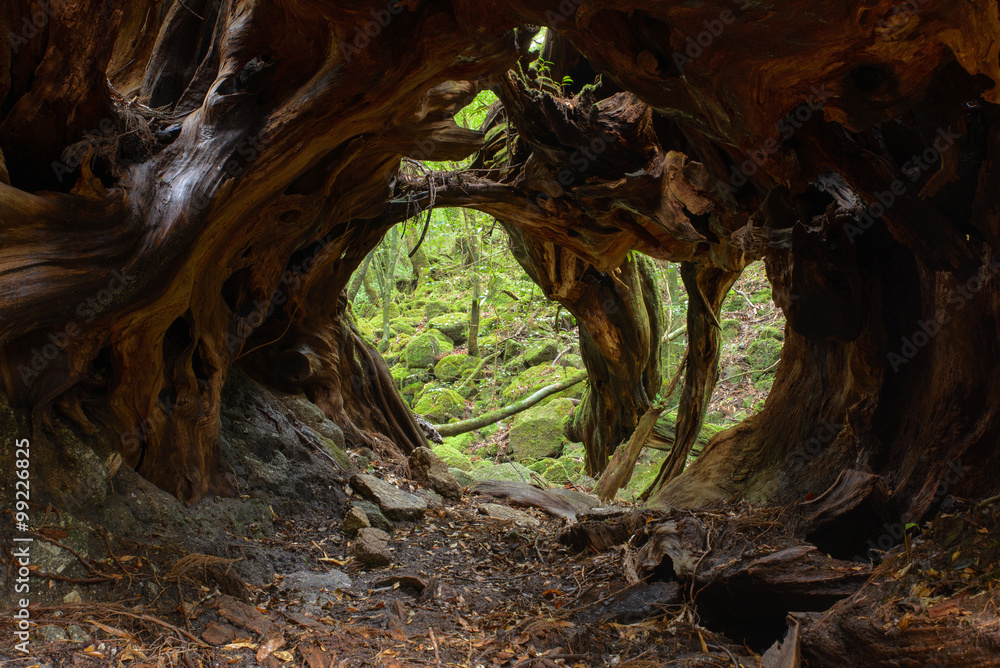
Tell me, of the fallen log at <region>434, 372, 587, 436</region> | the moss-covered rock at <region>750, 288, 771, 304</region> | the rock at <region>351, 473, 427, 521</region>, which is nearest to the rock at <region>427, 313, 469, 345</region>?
the fallen log at <region>434, 372, 587, 436</region>

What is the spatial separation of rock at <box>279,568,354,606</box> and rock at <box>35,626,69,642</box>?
128 cm

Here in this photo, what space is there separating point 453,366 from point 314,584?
11.1 m

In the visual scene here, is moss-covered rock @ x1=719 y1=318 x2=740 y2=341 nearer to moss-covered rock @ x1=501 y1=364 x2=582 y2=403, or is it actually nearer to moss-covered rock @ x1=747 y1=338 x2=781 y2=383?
moss-covered rock @ x1=747 y1=338 x2=781 y2=383

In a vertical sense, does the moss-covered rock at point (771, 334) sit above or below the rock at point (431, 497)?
above

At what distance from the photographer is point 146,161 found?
3.17 meters

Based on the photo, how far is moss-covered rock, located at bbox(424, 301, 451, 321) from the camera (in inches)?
685

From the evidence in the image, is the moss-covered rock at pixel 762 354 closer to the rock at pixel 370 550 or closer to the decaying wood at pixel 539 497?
the decaying wood at pixel 539 497

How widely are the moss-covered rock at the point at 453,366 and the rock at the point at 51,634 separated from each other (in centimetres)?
1184

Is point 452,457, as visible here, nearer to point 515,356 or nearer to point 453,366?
point 453,366

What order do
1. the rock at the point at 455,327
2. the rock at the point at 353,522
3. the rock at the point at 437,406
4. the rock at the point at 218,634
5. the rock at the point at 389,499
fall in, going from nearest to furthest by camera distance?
the rock at the point at 218,634 < the rock at the point at 353,522 < the rock at the point at 389,499 < the rock at the point at 437,406 < the rock at the point at 455,327

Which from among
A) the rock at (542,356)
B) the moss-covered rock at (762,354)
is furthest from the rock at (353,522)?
the rock at (542,356)

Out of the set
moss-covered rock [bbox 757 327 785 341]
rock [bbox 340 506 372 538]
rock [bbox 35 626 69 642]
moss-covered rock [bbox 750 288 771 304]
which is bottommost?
rock [bbox 340 506 372 538]

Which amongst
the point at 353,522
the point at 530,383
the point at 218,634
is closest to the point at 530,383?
the point at 530,383

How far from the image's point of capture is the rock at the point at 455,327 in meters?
15.5
